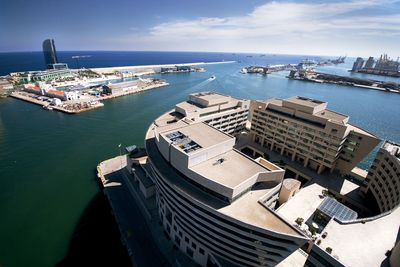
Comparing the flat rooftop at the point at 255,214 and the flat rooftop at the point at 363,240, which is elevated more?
the flat rooftop at the point at 255,214

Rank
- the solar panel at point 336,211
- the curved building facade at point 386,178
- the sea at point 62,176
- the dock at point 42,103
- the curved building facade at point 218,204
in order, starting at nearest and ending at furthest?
the curved building facade at point 218,204
the solar panel at point 336,211
the sea at point 62,176
the curved building facade at point 386,178
the dock at point 42,103

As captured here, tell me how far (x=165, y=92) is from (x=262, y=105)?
127817 mm

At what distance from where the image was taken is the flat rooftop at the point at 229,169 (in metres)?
38.3

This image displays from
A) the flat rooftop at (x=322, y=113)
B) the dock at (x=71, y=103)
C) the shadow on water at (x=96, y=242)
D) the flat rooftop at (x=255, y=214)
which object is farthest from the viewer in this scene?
the dock at (x=71, y=103)

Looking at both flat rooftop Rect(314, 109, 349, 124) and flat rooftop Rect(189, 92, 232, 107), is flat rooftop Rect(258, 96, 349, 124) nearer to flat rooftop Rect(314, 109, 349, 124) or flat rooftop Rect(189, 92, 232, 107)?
flat rooftop Rect(314, 109, 349, 124)

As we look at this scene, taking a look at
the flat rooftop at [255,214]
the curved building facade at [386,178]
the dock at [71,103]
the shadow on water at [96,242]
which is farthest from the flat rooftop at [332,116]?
the dock at [71,103]

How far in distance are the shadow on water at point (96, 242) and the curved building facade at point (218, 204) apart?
13.0m

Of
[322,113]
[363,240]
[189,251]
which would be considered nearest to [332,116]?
[322,113]

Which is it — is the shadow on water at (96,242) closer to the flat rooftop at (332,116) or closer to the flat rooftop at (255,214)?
the flat rooftop at (255,214)

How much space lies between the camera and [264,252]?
1369 inches

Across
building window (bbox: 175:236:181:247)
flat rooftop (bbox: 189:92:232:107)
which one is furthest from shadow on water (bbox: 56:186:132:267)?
flat rooftop (bbox: 189:92:232:107)

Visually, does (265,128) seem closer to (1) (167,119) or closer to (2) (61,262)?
(1) (167,119)

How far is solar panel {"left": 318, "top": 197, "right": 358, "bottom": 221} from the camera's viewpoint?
47.8 meters

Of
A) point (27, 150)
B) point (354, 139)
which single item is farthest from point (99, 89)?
point (354, 139)
